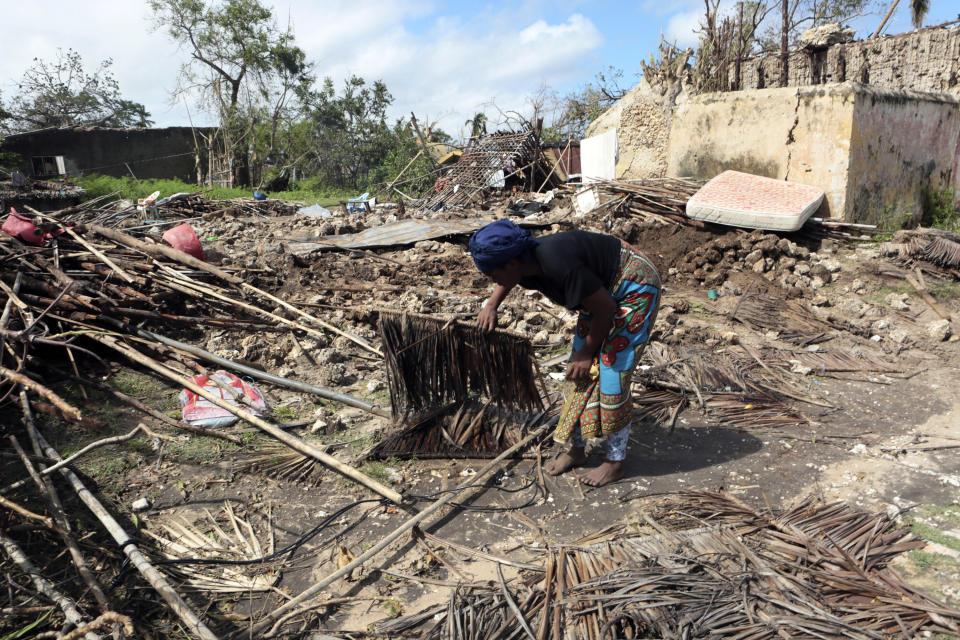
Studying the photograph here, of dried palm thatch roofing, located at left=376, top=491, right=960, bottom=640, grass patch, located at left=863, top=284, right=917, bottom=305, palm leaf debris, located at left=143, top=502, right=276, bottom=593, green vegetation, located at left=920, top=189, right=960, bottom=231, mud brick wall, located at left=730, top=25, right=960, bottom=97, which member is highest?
mud brick wall, located at left=730, top=25, right=960, bottom=97

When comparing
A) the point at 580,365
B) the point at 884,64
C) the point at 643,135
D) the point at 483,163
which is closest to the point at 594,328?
the point at 580,365

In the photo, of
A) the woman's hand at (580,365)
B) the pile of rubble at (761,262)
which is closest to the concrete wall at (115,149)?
the pile of rubble at (761,262)

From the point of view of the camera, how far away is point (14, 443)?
3199 millimetres

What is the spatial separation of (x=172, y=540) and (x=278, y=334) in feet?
9.20

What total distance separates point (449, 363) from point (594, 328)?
3.34ft

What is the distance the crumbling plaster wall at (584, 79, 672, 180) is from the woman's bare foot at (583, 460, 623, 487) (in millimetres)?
8439

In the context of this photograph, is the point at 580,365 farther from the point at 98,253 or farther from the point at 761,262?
the point at 761,262

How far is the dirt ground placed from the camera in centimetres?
268

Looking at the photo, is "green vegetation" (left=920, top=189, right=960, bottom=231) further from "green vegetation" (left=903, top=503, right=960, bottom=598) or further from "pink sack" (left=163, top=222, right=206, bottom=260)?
"pink sack" (left=163, top=222, right=206, bottom=260)

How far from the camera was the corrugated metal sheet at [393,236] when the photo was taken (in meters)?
9.09

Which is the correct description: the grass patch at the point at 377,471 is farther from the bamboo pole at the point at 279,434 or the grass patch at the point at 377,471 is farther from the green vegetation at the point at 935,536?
the green vegetation at the point at 935,536

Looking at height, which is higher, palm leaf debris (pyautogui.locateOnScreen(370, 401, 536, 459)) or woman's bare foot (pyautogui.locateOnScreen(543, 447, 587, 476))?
palm leaf debris (pyautogui.locateOnScreen(370, 401, 536, 459))

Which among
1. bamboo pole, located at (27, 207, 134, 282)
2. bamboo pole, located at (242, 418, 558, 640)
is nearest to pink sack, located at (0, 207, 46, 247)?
bamboo pole, located at (27, 207, 134, 282)

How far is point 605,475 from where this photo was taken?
3289mm
